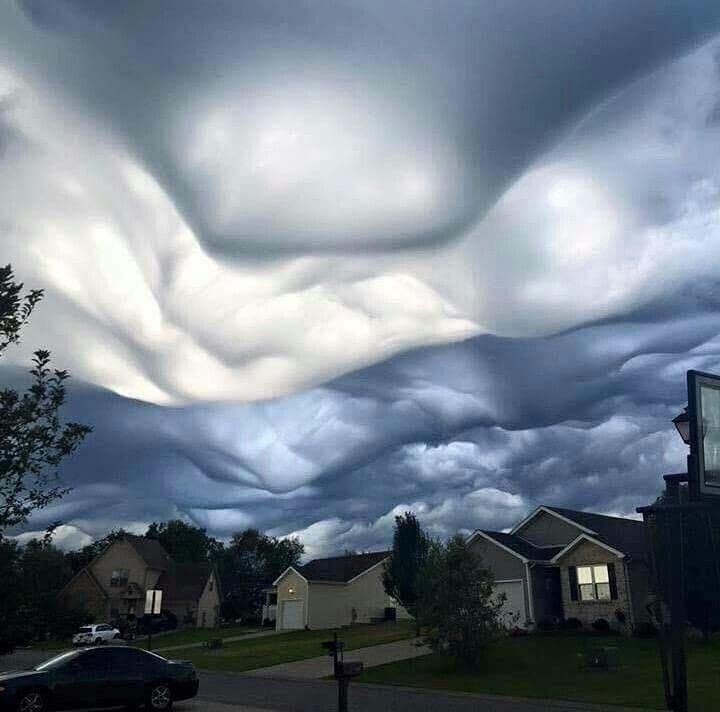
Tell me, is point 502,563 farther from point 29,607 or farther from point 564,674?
point 29,607

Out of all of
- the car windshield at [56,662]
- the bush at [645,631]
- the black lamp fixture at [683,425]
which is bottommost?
the bush at [645,631]

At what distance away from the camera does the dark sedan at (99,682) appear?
1544 cm

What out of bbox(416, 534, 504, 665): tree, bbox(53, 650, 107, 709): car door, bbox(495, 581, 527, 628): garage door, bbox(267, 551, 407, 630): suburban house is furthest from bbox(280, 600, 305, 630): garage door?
bbox(53, 650, 107, 709): car door

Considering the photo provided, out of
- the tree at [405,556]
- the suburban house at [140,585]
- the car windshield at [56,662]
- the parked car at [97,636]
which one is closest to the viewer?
the car windshield at [56,662]

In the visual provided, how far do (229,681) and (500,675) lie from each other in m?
9.68

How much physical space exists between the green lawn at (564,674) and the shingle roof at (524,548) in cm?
585

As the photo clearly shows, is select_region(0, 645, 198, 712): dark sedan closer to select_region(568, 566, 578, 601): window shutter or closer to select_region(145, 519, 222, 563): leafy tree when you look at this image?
select_region(568, 566, 578, 601): window shutter

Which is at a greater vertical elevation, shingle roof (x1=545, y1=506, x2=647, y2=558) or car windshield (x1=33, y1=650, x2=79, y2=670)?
shingle roof (x1=545, y1=506, x2=647, y2=558)

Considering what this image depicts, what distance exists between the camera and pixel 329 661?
33250 millimetres

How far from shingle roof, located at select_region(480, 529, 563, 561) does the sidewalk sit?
7668 millimetres

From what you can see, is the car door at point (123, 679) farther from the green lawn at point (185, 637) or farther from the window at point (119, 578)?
the window at point (119, 578)

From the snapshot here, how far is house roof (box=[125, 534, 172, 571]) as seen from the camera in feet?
243

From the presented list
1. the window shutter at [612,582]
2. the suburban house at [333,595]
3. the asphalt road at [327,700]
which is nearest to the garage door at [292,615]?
the suburban house at [333,595]

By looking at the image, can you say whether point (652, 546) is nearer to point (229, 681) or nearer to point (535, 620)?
point (229, 681)
